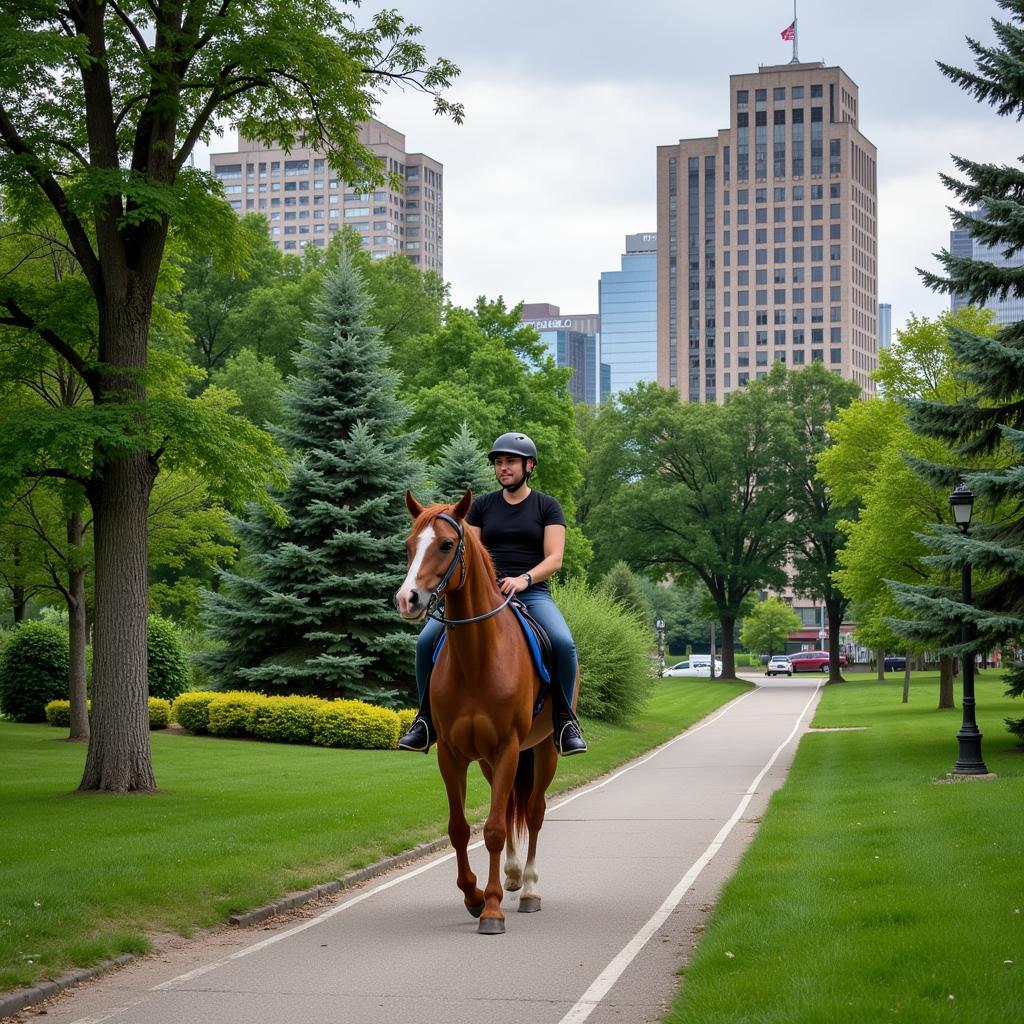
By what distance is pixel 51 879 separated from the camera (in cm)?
1059

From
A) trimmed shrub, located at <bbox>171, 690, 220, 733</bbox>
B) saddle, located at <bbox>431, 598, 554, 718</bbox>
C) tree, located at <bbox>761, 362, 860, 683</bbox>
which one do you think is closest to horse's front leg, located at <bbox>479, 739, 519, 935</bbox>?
saddle, located at <bbox>431, 598, 554, 718</bbox>

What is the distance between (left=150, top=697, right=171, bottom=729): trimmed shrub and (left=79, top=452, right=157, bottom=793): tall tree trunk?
41.6ft

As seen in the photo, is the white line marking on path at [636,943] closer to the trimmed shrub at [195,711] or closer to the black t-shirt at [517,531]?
the black t-shirt at [517,531]

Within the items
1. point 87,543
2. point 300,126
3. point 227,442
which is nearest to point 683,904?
point 227,442

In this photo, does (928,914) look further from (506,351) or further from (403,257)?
(403,257)

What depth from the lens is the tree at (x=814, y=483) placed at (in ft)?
263

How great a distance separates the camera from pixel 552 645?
10.6 metres

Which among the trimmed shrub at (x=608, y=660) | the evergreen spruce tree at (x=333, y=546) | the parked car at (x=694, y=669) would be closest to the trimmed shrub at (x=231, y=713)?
the evergreen spruce tree at (x=333, y=546)

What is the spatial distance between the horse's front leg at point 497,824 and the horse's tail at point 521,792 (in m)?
0.93

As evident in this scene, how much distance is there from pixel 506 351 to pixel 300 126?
3184cm

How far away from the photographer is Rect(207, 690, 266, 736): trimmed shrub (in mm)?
29219

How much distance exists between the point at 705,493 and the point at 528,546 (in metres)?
71.2

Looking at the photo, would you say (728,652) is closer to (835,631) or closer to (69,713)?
(835,631)

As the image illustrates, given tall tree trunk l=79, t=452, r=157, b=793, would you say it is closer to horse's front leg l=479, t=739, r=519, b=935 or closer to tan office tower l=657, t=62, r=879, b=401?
horse's front leg l=479, t=739, r=519, b=935
